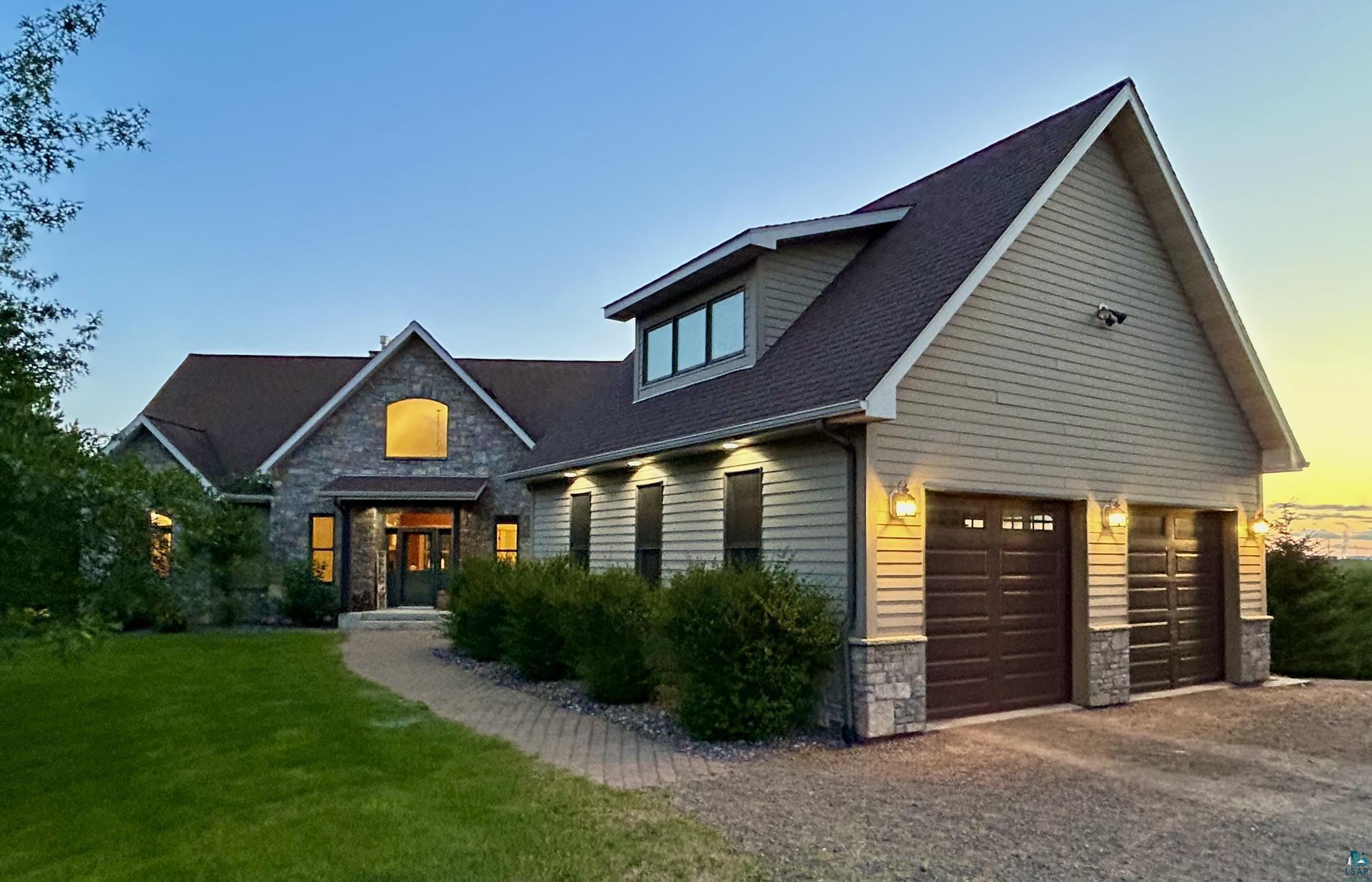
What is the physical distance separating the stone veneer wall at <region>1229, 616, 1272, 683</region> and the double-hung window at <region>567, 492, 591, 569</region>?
370 inches

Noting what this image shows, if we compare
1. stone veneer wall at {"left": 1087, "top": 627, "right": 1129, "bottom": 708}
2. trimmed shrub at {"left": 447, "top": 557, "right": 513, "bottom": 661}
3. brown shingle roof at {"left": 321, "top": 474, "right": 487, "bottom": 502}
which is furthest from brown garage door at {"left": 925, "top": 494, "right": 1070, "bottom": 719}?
brown shingle roof at {"left": 321, "top": 474, "right": 487, "bottom": 502}

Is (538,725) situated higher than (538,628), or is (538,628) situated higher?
(538,628)

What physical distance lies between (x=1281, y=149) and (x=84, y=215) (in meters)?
14.7

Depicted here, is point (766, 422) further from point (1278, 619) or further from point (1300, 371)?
point (1300, 371)

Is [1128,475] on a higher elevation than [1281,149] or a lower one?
lower

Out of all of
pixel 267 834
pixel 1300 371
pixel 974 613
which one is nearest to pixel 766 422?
pixel 974 613

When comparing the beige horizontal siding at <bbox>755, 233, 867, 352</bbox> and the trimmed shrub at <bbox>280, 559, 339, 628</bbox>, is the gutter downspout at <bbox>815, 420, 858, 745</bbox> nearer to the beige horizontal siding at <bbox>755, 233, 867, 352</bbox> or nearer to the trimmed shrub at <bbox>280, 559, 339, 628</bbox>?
the beige horizontal siding at <bbox>755, 233, 867, 352</bbox>

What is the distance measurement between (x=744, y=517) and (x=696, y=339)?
11.7 feet

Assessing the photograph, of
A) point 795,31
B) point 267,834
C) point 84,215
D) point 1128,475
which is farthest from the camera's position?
point 795,31

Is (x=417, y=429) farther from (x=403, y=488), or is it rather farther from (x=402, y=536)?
(x=402, y=536)

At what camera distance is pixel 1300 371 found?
712 inches

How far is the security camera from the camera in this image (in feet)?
38.5

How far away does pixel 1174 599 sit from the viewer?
1277cm

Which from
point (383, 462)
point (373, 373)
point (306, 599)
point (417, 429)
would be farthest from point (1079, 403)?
point (306, 599)
